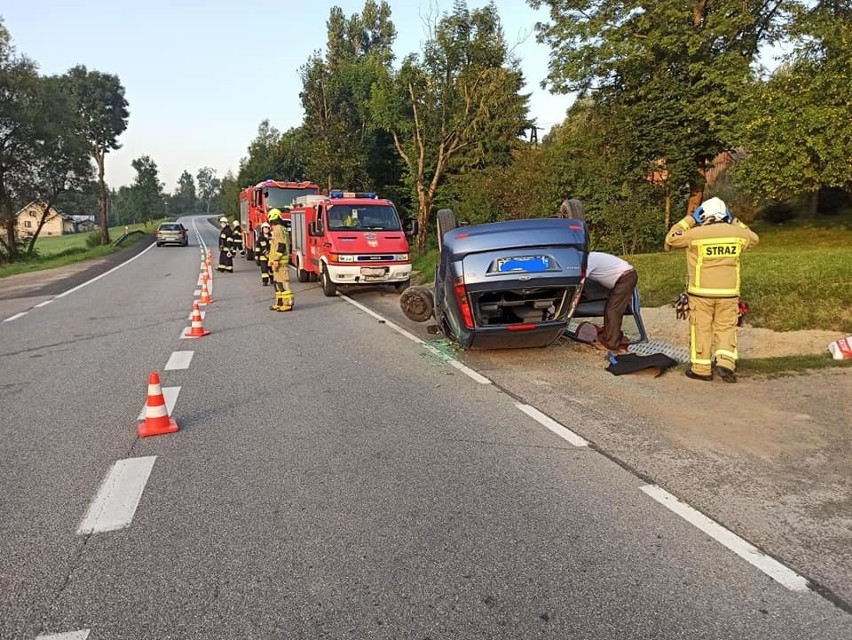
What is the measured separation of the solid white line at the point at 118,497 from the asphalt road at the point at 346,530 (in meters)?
0.02

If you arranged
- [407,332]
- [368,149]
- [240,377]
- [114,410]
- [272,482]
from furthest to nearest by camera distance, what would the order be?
[368,149] → [407,332] → [240,377] → [114,410] → [272,482]

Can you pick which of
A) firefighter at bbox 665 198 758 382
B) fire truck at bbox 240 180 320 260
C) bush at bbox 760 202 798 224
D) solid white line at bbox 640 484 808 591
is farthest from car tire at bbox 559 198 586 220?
bush at bbox 760 202 798 224

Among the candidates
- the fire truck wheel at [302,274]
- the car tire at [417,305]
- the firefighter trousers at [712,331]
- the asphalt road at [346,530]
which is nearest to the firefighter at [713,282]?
the firefighter trousers at [712,331]

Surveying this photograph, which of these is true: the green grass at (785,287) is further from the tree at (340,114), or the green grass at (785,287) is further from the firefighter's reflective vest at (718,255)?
the tree at (340,114)

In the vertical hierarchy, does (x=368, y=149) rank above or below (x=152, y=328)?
above

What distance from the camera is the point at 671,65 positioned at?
21.5 metres

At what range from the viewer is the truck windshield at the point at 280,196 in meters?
23.9

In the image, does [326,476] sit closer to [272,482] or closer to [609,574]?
[272,482]

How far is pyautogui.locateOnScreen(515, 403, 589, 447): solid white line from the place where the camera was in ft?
16.3

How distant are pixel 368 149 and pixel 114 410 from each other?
3005cm

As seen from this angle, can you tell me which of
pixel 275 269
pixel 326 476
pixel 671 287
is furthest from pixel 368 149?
pixel 326 476

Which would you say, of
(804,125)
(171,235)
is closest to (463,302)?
(804,125)

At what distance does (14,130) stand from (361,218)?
2934cm

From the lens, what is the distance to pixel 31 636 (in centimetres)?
267
